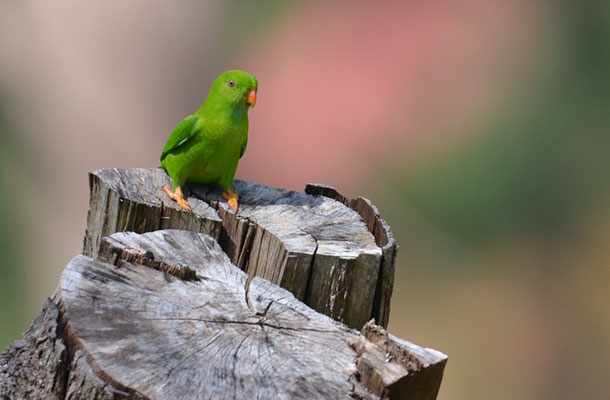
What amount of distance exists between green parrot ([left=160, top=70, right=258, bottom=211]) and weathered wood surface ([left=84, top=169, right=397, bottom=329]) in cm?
7

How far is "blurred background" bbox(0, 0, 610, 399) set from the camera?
3309 millimetres

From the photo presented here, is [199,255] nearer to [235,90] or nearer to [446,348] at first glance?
[235,90]

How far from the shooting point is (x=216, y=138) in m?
2.11

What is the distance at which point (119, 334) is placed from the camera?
1019 mm

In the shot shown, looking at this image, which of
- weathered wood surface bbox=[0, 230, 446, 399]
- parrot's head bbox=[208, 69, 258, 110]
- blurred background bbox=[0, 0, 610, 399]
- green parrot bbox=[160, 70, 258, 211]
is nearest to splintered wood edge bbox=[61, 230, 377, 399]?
weathered wood surface bbox=[0, 230, 446, 399]

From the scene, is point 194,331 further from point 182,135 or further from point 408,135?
point 408,135

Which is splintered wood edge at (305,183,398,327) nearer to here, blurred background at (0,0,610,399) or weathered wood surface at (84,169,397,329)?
weathered wood surface at (84,169,397,329)

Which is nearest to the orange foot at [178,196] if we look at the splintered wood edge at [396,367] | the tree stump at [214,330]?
the tree stump at [214,330]

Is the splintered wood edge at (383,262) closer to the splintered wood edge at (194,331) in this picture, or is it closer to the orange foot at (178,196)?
the splintered wood edge at (194,331)

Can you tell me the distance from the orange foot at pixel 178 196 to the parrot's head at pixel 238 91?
343 millimetres

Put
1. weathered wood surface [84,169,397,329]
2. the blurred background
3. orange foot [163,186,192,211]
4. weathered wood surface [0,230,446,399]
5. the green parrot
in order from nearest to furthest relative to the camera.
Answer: weathered wood surface [0,230,446,399], weathered wood surface [84,169,397,329], orange foot [163,186,192,211], the green parrot, the blurred background

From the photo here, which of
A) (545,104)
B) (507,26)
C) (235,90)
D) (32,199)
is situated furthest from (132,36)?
(545,104)

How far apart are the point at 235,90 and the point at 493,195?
1810mm

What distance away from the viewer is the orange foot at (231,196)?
197cm
